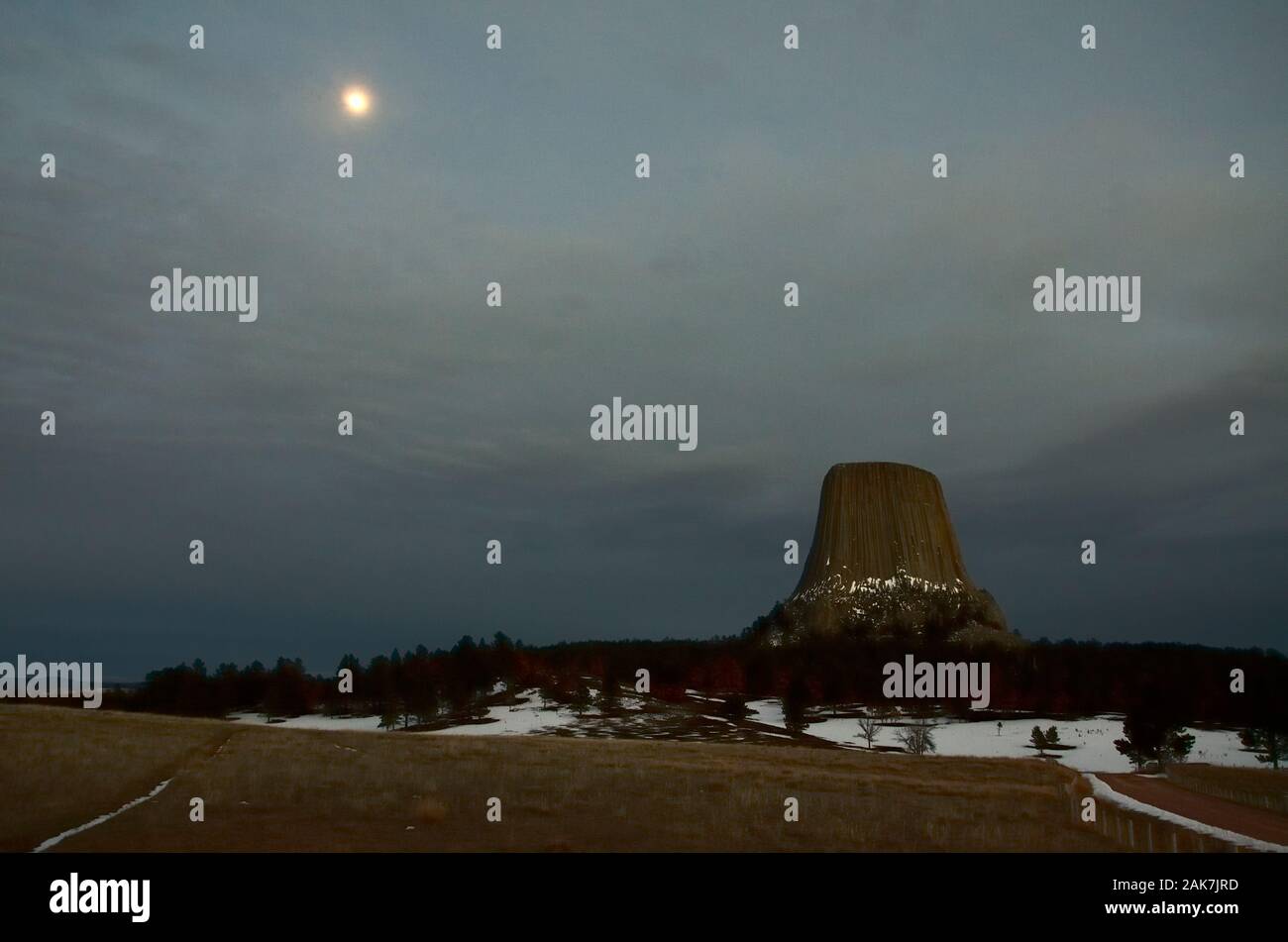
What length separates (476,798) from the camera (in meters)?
25.9

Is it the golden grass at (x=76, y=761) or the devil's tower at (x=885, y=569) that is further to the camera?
the devil's tower at (x=885, y=569)

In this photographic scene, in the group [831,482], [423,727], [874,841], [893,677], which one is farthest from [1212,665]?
[874,841]

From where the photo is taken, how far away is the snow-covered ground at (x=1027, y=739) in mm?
74500

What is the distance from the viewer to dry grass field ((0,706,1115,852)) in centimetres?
1969

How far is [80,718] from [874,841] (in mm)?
42870

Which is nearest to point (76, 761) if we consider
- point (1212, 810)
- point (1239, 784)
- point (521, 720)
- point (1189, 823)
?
point (1189, 823)

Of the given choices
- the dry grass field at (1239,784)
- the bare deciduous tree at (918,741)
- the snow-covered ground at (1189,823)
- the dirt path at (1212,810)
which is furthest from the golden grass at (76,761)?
the bare deciduous tree at (918,741)

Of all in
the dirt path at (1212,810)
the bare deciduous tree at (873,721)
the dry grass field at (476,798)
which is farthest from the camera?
the bare deciduous tree at (873,721)

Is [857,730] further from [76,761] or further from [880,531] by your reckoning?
[880,531]

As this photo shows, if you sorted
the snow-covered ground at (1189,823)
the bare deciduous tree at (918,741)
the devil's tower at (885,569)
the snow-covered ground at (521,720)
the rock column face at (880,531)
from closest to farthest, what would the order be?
the snow-covered ground at (1189,823), the bare deciduous tree at (918,741), the snow-covered ground at (521,720), the devil's tower at (885,569), the rock column face at (880,531)

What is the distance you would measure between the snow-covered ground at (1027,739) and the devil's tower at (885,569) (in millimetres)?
57805

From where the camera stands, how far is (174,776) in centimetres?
2861

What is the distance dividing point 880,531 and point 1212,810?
147 metres

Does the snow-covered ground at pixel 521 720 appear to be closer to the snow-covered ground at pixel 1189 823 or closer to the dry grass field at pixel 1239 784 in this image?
the dry grass field at pixel 1239 784
